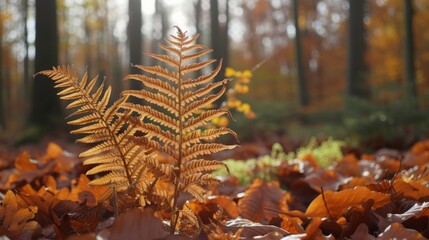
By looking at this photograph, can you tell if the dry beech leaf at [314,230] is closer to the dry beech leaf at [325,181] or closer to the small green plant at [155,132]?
the small green plant at [155,132]

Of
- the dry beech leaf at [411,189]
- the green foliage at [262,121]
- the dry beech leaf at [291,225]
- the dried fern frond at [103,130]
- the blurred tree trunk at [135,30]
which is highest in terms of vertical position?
the blurred tree trunk at [135,30]

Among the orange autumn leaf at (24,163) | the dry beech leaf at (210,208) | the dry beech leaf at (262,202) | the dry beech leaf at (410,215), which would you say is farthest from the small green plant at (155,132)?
the orange autumn leaf at (24,163)

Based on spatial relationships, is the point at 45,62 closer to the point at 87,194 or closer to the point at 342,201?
the point at 87,194

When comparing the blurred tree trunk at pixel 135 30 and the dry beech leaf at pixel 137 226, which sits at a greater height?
the blurred tree trunk at pixel 135 30

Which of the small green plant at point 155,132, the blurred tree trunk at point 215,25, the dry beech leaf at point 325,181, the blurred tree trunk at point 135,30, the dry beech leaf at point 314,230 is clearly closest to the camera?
the dry beech leaf at point 314,230

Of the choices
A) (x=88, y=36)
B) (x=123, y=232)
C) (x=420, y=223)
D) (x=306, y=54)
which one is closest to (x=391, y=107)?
(x=420, y=223)

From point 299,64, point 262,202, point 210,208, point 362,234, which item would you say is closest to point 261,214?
point 262,202

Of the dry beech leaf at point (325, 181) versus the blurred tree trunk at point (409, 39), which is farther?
the blurred tree trunk at point (409, 39)
